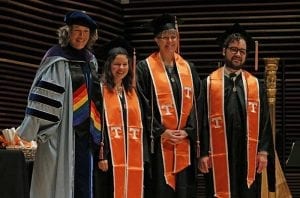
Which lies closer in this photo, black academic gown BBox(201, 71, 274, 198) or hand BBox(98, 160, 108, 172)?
hand BBox(98, 160, 108, 172)

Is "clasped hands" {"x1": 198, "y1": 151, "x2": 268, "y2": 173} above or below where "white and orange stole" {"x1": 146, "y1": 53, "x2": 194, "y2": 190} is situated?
Answer: below

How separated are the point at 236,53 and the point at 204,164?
3.10 feet

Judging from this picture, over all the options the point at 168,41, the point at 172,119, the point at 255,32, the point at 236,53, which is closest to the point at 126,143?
the point at 172,119

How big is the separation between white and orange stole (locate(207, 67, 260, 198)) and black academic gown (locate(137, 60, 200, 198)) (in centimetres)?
16

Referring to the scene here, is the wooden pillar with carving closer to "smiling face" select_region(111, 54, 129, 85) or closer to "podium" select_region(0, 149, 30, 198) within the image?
"smiling face" select_region(111, 54, 129, 85)

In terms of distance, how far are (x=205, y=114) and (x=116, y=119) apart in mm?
806

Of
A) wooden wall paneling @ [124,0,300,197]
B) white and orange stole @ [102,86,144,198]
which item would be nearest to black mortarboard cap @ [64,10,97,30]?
white and orange stole @ [102,86,144,198]

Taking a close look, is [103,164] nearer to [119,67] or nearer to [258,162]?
[119,67]

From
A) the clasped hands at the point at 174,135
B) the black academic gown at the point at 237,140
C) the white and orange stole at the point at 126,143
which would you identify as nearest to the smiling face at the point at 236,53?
the black academic gown at the point at 237,140

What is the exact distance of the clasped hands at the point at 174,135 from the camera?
16.2ft

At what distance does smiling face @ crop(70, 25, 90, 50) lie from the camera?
4.47 m

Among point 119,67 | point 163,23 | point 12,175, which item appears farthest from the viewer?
point 163,23

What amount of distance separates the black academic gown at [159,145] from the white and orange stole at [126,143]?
0.13 meters

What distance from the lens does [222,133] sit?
507cm
